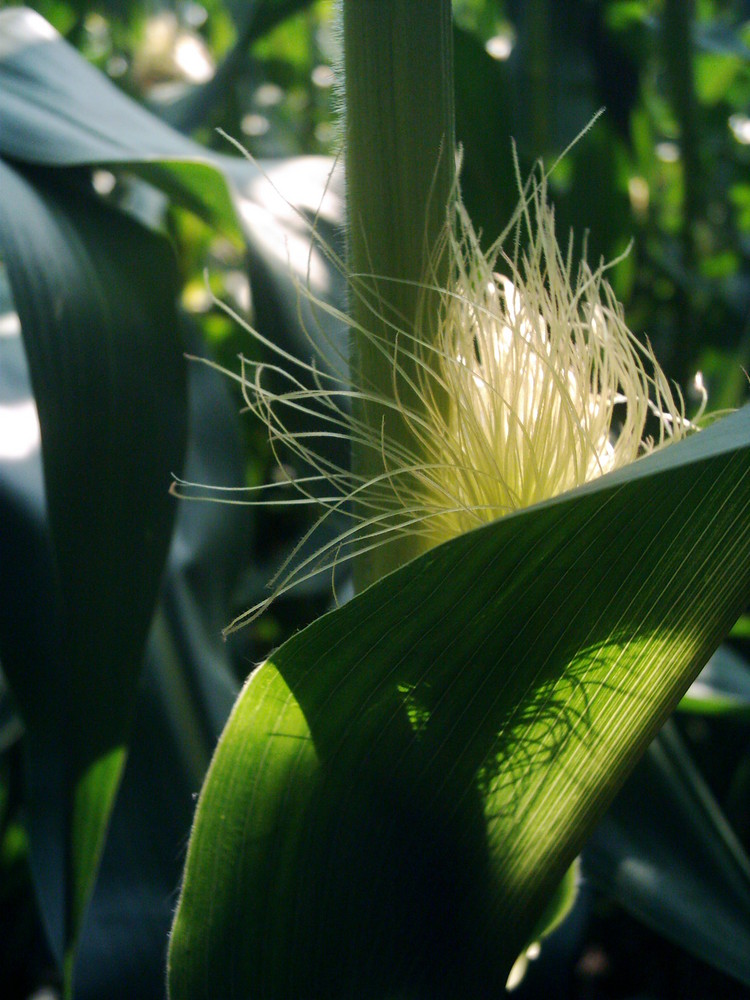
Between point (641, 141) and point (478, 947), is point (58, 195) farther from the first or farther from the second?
point (641, 141)

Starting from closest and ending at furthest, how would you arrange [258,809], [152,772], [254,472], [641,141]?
1. [258,809]
2. [152,772]
3. [254,472]
4. [641,141]

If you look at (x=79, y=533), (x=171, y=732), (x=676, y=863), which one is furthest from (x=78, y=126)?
(x=676, y=863)

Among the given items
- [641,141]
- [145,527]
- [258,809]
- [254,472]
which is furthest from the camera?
[641,141]

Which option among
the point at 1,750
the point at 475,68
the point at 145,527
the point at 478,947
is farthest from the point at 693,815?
the point at 1,750

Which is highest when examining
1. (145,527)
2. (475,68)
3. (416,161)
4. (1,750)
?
(475,68)

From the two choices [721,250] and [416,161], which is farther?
[721,250]

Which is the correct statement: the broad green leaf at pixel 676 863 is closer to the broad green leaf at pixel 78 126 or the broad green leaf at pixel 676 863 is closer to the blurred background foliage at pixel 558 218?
the blurred background foliage at pixel 558 218
